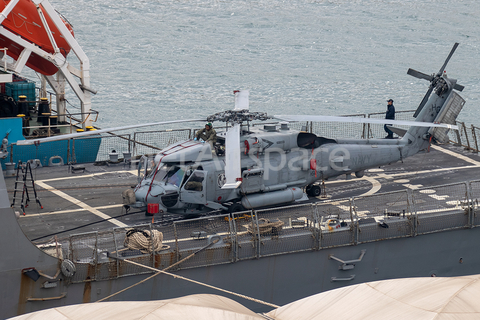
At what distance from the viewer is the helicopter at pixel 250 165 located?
1783 cm

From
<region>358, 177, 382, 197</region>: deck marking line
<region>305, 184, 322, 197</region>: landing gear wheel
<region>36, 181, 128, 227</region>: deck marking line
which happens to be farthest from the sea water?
<region>305, 184, 322, 197</region>: landing gear wheel

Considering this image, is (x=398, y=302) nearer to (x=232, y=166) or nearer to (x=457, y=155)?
(x=232, y=166)

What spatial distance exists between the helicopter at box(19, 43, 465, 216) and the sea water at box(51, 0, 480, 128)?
24622 millimetres

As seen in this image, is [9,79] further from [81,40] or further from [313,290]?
[81,40]

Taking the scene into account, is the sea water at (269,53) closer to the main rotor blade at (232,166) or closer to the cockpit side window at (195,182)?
the cockpit side window at (195,182)

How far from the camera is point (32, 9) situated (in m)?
24.6

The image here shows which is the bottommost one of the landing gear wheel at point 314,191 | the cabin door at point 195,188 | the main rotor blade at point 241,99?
the landing gear wheel at point 314,191

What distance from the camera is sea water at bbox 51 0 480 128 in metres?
47.8

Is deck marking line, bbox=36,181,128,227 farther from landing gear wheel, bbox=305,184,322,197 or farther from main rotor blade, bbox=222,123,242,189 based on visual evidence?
landing gear wheel, bbox=305,184,322,197

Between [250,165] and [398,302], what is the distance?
878cm

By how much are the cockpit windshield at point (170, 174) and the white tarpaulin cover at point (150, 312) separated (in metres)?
7.37

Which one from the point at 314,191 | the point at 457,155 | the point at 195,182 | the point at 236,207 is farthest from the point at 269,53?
the point at 195,182

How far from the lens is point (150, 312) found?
10133mm

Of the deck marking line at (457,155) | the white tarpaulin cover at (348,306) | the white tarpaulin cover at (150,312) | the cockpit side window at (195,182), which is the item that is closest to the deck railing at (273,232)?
the cockpit side window at (195,182)
